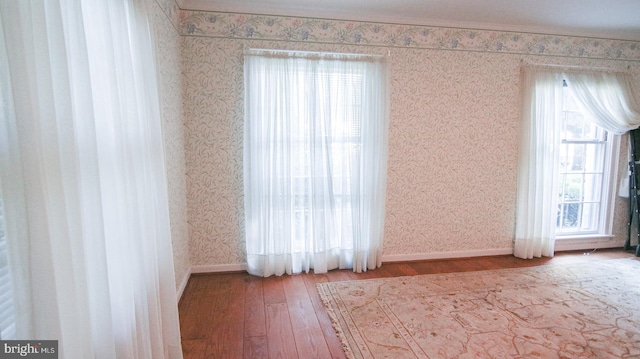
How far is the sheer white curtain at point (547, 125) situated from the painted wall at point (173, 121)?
3566 mm

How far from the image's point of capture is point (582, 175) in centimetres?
369

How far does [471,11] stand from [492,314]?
8.93 feet

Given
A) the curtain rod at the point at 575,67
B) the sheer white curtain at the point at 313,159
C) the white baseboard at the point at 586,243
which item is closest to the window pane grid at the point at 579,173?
the white baseboard at the point at 586,243

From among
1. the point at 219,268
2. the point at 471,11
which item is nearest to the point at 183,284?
the point at 219,268

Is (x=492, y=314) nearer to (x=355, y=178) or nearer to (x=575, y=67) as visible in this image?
(x=355, y=178)

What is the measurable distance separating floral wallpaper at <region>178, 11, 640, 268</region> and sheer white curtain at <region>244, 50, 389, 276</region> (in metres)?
0.17

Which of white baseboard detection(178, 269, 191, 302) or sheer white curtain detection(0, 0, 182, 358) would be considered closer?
sheer white curtain detection(0, 0, 182, 358)

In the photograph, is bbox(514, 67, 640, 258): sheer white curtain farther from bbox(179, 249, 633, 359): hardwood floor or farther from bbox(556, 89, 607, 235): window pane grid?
bbox(179, 249, 633, 359): hardwood floor

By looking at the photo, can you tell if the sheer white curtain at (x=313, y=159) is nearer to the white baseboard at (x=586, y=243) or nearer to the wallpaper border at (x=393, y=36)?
the wallpaper border at (x=393, y=36)

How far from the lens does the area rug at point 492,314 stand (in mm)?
1887

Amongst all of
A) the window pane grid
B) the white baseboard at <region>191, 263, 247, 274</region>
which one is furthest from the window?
the white baseboard at <region>191, 263, 247, 274</region>

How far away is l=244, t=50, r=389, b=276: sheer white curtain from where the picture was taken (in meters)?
2.75

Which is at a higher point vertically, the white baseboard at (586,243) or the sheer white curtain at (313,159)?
the sheer white curtain at (313,159)

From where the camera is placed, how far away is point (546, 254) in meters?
3.47
